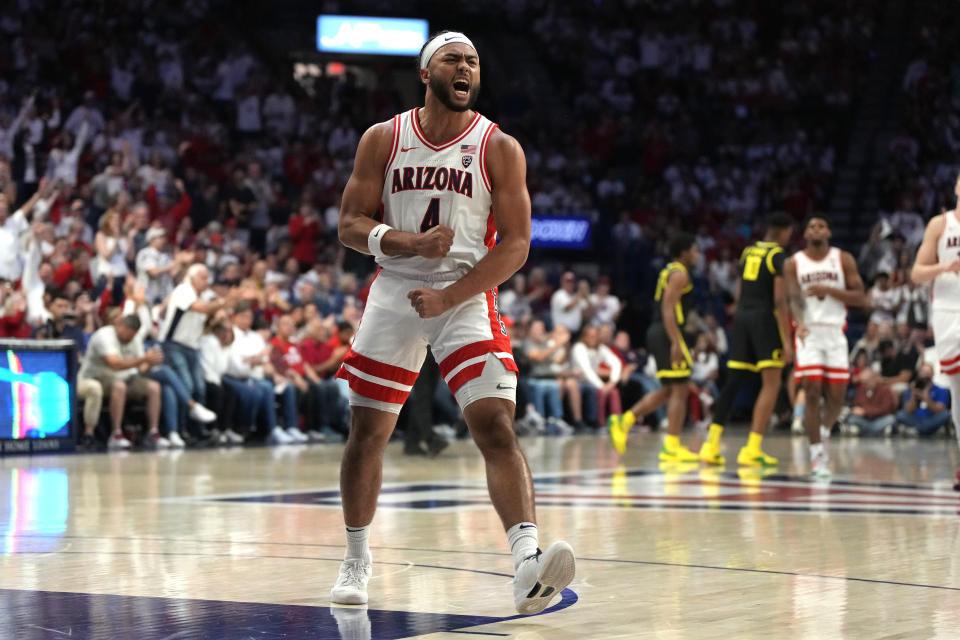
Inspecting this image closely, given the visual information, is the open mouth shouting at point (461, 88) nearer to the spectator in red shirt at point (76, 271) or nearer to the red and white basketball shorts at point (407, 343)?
the red and white basketball shorts at point (407, 343)

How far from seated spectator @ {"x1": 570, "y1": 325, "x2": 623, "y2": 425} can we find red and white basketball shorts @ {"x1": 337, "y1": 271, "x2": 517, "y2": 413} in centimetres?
1351

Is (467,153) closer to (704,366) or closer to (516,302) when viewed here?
(704,366)

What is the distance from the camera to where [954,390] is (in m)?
9.07

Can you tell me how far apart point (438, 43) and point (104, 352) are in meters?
9.31

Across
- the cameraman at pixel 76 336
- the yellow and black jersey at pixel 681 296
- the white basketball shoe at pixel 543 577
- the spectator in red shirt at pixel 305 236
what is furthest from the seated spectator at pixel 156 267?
the white basketball shoe at pixel 543 577

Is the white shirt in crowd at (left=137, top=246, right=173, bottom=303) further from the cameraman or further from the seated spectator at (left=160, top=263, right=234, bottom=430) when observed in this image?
the cameraman

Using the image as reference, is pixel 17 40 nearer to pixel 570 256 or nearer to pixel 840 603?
pixel 570 256

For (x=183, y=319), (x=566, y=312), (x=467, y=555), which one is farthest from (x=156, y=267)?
(x=467, y=555)

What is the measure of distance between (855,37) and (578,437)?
15.4 m

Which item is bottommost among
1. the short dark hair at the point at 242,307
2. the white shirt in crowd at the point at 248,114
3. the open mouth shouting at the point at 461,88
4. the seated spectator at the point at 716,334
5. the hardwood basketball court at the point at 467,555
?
the hardwood basketball court at the point at 467,555

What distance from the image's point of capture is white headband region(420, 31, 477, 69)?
16.9 feet

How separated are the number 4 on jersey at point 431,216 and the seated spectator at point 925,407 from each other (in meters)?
13.4

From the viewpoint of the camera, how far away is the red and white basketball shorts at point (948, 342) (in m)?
8.94

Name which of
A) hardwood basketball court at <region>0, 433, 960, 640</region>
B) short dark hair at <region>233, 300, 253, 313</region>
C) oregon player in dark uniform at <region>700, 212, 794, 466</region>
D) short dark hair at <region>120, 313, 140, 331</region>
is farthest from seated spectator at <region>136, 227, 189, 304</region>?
oregon player in dark uniform at <region>700, 212, 794, 466</region>
